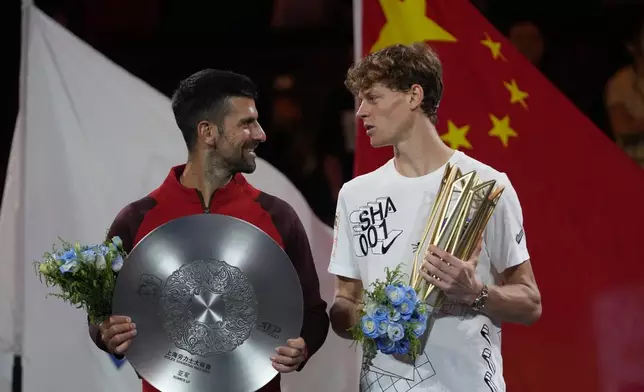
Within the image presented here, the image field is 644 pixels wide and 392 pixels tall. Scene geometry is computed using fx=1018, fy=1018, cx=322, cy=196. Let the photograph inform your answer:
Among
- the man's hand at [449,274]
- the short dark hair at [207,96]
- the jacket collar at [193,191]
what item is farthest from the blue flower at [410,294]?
the short dark hair at [207,96]

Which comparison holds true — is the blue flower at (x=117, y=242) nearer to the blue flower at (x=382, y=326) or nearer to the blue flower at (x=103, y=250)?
the blue flower at (x=103, y=250)

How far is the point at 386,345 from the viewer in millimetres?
2693

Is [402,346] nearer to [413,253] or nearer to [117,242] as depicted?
[413,253]

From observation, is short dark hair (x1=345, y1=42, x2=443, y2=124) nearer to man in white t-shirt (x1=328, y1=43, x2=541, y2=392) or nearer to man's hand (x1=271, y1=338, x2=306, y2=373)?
man in white t-shirt (x1=328, y1=43, x2=541, y2=392)

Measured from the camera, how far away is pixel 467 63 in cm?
402

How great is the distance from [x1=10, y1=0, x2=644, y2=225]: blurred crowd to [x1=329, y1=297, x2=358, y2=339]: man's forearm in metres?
2.10

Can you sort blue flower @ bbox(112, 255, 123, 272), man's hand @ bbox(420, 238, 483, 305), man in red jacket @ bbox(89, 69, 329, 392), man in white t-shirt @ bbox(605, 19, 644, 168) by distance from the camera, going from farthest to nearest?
1. man in white t-shirt @ bbox(605, 19, 644, 168)
2. man in red jacket @ bbox(89, 69, 329, 392)
3. blue flower @ bbox(112, 255, 123, 272)
4. man's hand @ bbox(420, 238, 483, 305)

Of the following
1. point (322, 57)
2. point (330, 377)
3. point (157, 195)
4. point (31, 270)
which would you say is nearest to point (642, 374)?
point (330, 377)

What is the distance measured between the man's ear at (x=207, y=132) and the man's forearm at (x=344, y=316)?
640 mm

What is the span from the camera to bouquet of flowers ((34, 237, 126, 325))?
281 cm

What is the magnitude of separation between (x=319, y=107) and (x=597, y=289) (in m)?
2.27

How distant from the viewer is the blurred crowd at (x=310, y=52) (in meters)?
5.54

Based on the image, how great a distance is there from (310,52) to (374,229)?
3178mm

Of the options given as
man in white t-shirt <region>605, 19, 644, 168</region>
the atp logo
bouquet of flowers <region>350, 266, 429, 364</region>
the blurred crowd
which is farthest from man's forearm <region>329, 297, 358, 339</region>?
man in white t-shirt <region>605, 19, 644, 168</region>
